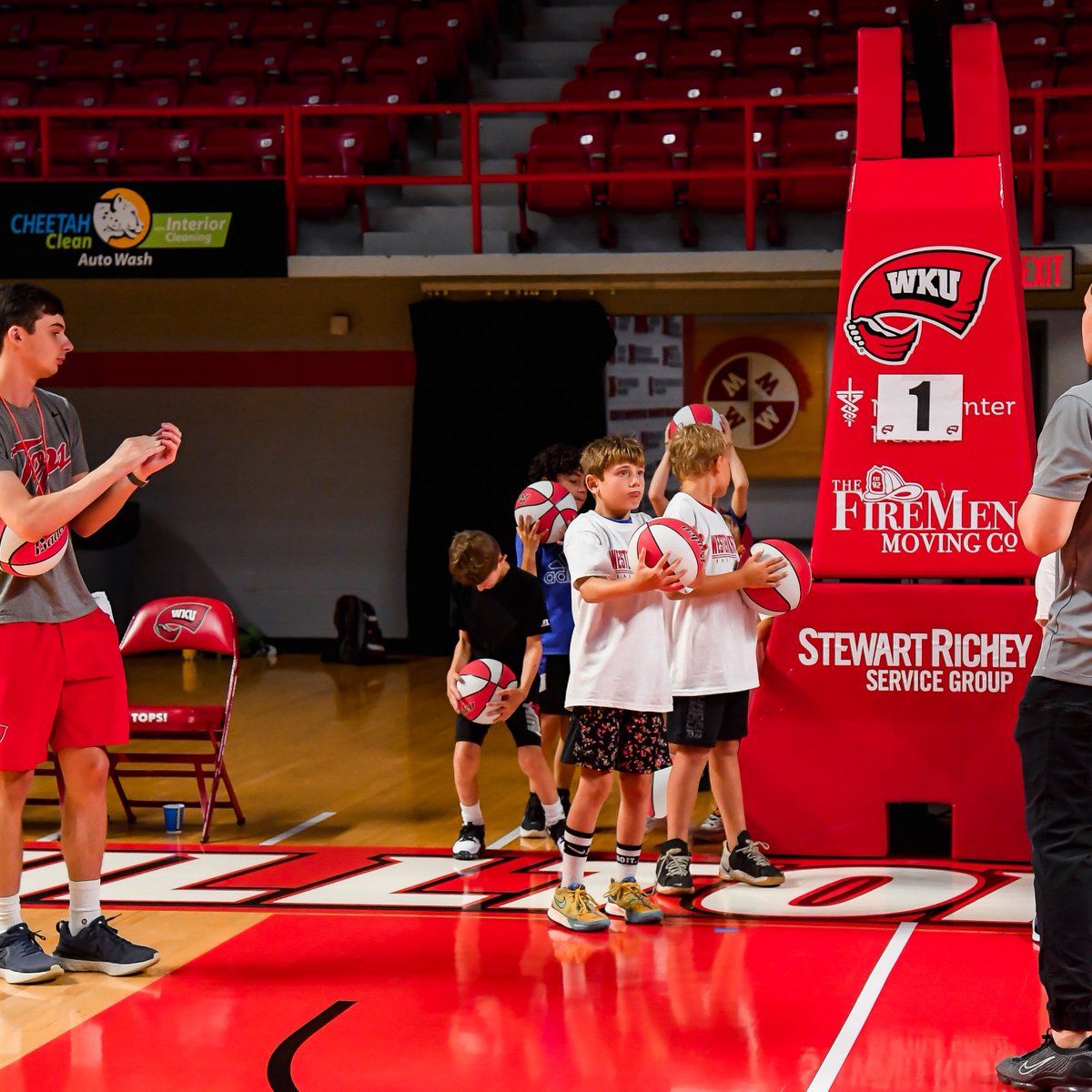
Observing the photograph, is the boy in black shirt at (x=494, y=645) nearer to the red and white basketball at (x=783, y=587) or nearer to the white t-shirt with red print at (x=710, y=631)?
the white t-shirt with red print at (x=710, y=631)

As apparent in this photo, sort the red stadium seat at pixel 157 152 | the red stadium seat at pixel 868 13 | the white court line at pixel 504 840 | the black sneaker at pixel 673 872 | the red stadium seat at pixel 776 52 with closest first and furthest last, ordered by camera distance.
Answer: the black sneaker at pixel 673 872 → the white court line at pixel 504 840 → the red stadium seat at pixel 157 152 → the red stadium seat at pixel 776 52 → the red stadium seat at pixel 868 13

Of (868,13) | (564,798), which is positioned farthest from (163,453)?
(868,13)

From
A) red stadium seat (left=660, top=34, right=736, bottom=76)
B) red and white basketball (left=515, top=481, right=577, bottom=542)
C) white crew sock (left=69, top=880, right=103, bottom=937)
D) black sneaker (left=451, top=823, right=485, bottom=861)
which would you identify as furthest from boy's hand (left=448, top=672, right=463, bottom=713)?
red stadium seat (left=660, top=34, right=736, bottom=76)

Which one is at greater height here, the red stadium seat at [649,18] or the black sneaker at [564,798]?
the red stadium seat at [649,18]

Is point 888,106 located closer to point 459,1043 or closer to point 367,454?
point 459,1043

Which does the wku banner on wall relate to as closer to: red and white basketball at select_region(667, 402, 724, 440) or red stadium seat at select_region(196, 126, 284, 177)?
red stadium seat at select_region(196, 126, 284, 177)

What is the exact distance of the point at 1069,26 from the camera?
12641 mm

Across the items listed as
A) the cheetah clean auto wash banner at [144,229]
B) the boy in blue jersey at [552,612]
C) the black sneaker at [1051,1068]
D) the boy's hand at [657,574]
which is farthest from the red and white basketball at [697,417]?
the cheetah clean auto wash banner at [144,229]

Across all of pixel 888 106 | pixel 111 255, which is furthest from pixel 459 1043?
pixel 111 255

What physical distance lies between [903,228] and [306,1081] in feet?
12.7

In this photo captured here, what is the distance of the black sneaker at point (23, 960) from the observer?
430 cm

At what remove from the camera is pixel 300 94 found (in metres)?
13.1

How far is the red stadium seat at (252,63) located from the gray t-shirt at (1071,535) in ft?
37.5

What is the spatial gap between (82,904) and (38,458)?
129cm
